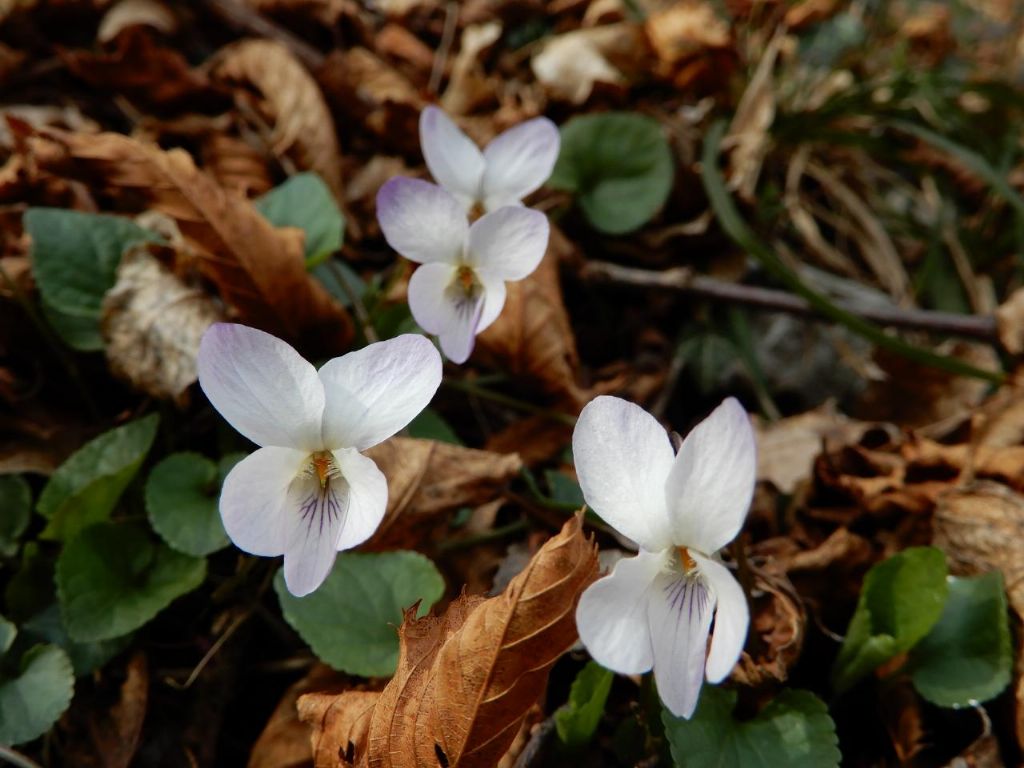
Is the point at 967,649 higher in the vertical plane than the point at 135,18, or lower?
lower

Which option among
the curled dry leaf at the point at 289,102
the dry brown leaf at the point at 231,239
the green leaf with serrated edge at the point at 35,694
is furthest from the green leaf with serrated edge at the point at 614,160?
the green leaf with serrated edge at the point at 35,694

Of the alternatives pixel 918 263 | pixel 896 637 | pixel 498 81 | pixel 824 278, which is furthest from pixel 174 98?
pixel 918 263

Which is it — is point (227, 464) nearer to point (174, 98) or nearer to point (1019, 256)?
point (174, 98)

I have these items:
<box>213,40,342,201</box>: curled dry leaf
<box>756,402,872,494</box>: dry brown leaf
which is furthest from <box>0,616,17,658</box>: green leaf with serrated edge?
Result: <box>756,402,872,494</box>: dry brown leaf

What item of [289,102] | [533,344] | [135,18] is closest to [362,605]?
[533,344]

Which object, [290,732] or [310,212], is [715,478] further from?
[310,212]

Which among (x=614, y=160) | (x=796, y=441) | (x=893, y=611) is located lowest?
(x=796, y=441)

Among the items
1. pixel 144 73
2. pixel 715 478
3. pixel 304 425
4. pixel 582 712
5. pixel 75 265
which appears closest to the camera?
pixel 715 478
